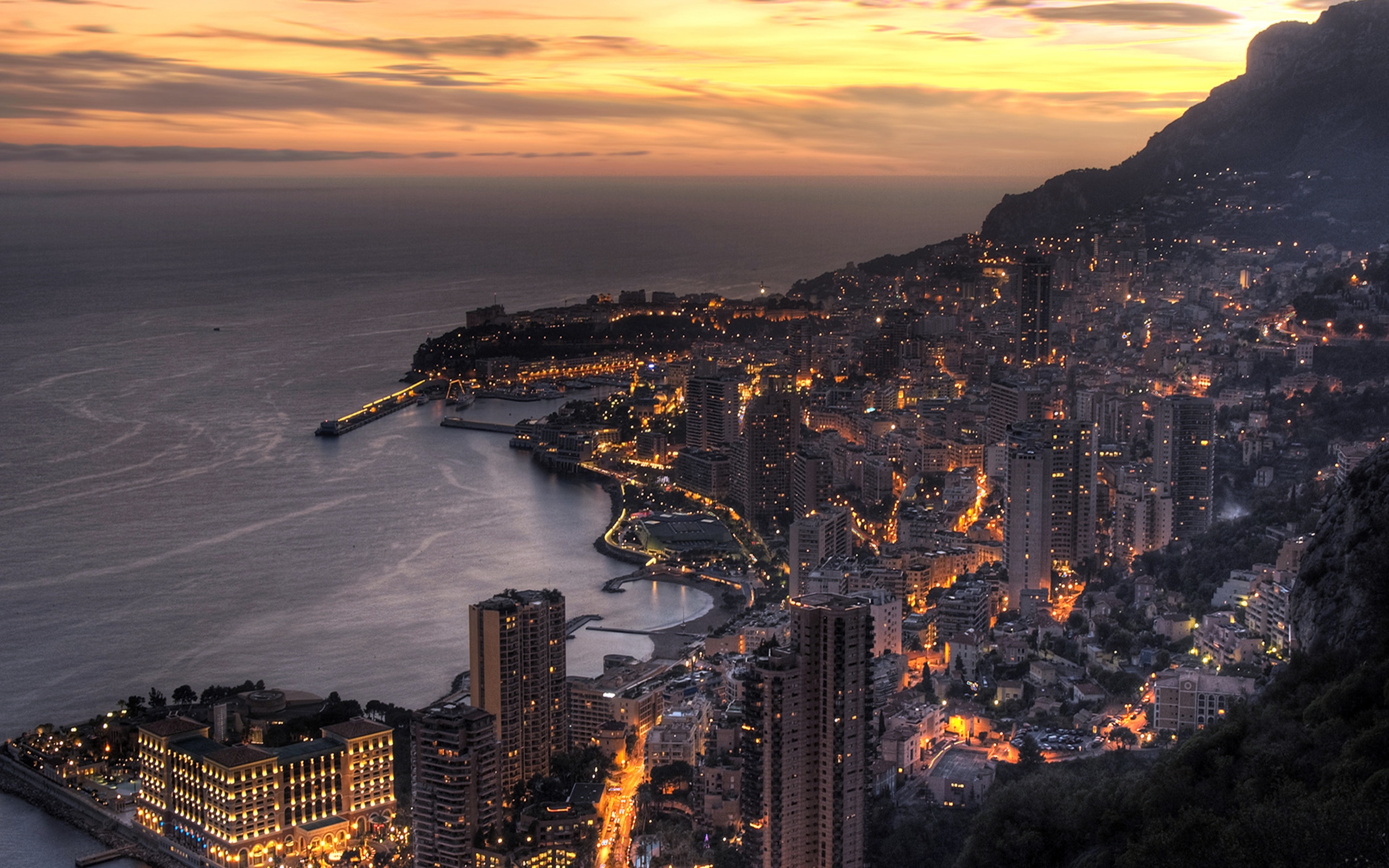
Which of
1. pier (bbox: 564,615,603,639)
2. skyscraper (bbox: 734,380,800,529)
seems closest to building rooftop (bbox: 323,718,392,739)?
pier (bbox: 564,615,603,639)

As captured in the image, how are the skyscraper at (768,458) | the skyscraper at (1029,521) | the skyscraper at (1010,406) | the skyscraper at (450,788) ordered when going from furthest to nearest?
the skyscraper at (768,458) < the skyscraper at (1010,406) < the skyscraper at (1029,521) < the skyscraper at (450,788)

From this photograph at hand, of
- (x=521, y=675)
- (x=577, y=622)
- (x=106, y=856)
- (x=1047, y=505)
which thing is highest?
(x=1047, y=505)

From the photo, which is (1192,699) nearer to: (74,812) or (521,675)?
(521,675)

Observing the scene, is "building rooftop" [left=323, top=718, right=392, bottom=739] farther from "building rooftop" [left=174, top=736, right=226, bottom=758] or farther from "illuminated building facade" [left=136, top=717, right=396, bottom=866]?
"building rooftop" [left=174, top=736, right=226, bottom=758]

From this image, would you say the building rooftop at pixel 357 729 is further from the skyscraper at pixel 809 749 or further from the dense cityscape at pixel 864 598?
the skyscraper at pixel 809 749

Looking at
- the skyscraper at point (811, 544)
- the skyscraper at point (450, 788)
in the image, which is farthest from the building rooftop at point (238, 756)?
the skyscraper at point (811, 544)

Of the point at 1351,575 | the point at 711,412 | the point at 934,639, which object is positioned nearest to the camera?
the point at 1351,575

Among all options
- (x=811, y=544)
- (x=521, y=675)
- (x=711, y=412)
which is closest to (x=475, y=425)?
(x=711, y=412)
